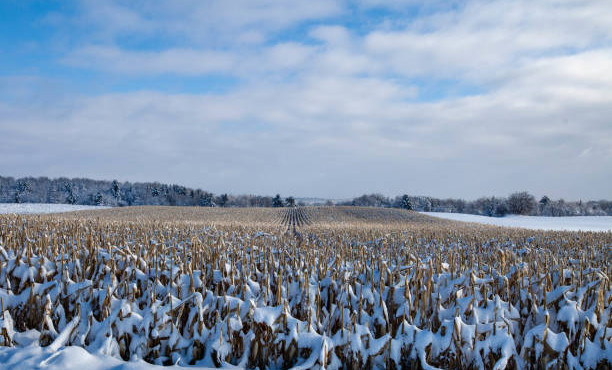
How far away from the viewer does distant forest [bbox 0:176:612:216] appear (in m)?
91.4

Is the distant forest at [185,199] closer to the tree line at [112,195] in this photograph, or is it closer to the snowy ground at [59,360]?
the tree line at [112,195]

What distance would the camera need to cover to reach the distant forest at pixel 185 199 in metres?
91.4

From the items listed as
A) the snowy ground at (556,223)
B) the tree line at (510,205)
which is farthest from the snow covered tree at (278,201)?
the snowy ground at (556,223)

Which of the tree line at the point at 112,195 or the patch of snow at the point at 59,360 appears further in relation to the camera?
the tree line at the point at 112,195

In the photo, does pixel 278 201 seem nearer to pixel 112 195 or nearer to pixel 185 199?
pixel 185 199

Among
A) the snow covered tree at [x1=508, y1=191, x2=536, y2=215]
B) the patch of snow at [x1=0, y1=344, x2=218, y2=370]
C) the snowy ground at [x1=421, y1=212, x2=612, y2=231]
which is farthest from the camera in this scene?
the snow covered tree at [x1=508, y1=191, x2=536, y2=215]

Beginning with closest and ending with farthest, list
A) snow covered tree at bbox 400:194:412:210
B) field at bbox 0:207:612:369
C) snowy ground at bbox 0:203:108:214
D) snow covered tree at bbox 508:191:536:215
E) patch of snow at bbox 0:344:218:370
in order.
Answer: patch of snow at bbox 0:344:218:370, field at bbox 0:207:612:369, snowy ground at bbox 0:203:108:214, snow covered tree at bbox 508:191:536:215, snow covered tree at bbox 400:194:412:210

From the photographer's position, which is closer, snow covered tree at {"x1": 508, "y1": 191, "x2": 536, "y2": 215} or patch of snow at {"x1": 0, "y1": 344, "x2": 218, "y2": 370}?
patch of snow at {"x1": 0, "y1": 344, "x2": 218, "y2": 370}

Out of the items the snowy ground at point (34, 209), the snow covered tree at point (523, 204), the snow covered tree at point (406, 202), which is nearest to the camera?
the snowy ground at point (34, 209)

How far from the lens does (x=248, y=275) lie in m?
5.69

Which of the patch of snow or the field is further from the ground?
the field

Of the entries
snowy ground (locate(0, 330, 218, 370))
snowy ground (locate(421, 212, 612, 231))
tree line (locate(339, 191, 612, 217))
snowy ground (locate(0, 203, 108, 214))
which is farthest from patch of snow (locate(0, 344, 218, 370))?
tree line (locate(339, 191, 612, 217))

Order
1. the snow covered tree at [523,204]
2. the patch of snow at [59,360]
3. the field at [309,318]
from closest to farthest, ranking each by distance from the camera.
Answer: the patch of snow at [59,360] → the field at [309,318] → the snow covered tree at [523,204]

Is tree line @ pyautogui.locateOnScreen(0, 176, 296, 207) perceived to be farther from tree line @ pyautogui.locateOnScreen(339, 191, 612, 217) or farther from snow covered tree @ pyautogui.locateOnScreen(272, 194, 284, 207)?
tree line @ pyautogui.locateOnScreen(339, 191, 612, 217)
